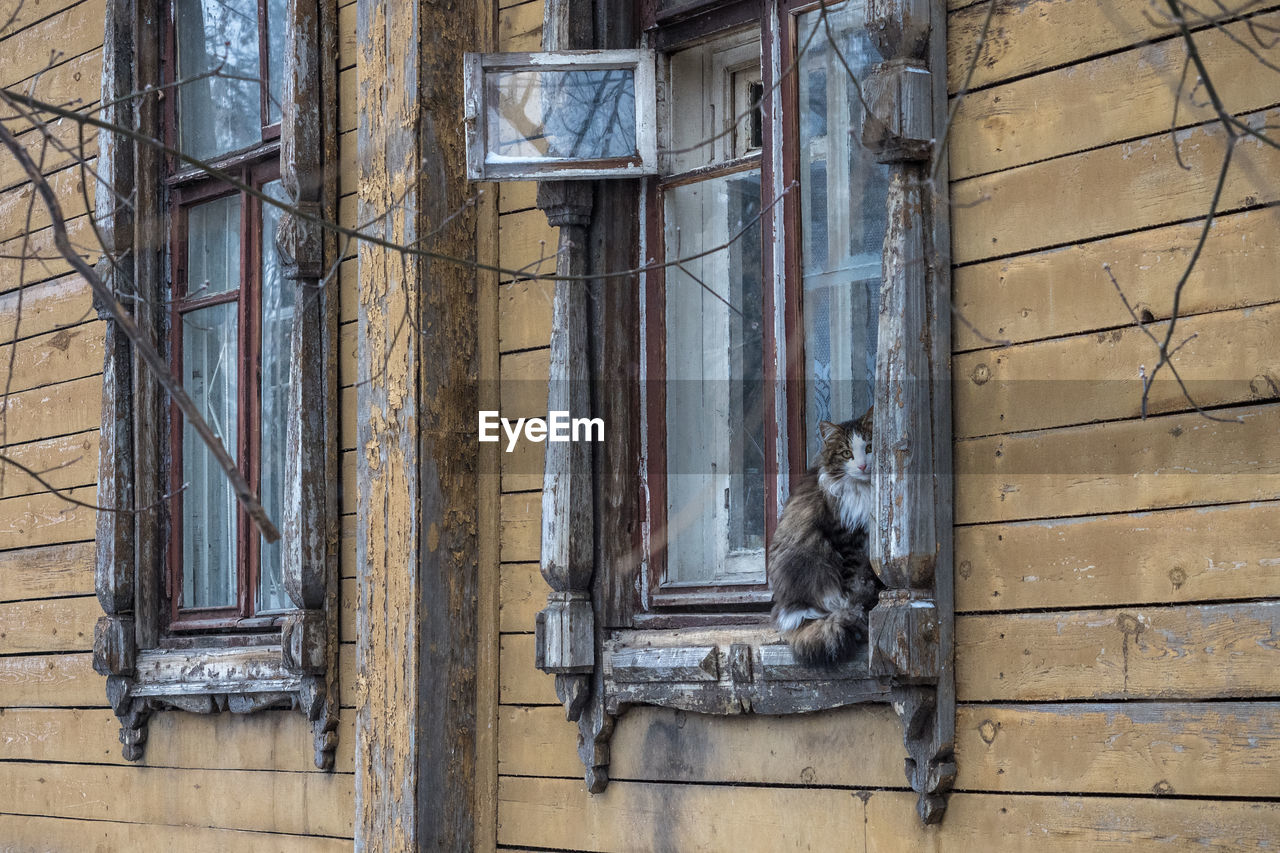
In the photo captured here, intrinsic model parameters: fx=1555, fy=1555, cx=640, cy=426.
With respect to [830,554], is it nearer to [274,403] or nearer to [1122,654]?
[1122,654]

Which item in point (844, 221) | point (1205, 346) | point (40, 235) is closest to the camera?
point (1205, 346)

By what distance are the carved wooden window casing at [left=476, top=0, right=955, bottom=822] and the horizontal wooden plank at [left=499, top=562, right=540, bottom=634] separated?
0.69 feet

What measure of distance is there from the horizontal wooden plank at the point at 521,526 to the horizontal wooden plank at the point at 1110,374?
1.46 metres

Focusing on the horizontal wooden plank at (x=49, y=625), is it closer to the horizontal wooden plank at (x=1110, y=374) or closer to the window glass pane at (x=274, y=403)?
the window glass pane at (x=274, y=403)

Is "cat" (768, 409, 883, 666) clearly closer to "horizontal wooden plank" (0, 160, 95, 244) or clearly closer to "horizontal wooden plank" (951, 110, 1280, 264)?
"horizontal wooden plank" (951, 110, 1280, 264)

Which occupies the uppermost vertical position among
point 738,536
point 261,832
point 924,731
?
point 738,536

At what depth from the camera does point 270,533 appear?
7.51 feet

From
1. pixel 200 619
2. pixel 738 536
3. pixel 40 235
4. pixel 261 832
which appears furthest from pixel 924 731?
pixel 40 235

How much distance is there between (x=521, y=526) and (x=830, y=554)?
1.17 metres

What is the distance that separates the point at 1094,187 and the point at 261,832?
352 centimetres

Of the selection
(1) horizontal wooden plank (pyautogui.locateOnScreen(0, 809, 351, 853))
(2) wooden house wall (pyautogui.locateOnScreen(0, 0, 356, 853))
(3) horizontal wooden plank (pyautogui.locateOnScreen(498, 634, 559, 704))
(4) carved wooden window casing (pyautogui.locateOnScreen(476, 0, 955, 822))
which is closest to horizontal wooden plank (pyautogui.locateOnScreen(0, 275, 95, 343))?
(2) wooden house wall (pyautogui.locateOnScreen(0, 0, 356, 853))

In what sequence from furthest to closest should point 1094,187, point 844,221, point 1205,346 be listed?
point 844,221, point 1094,187, point 1205,346

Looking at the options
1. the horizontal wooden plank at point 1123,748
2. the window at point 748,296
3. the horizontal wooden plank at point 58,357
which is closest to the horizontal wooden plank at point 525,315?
the window at point 748,296

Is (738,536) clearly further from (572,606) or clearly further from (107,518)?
(107,518)
